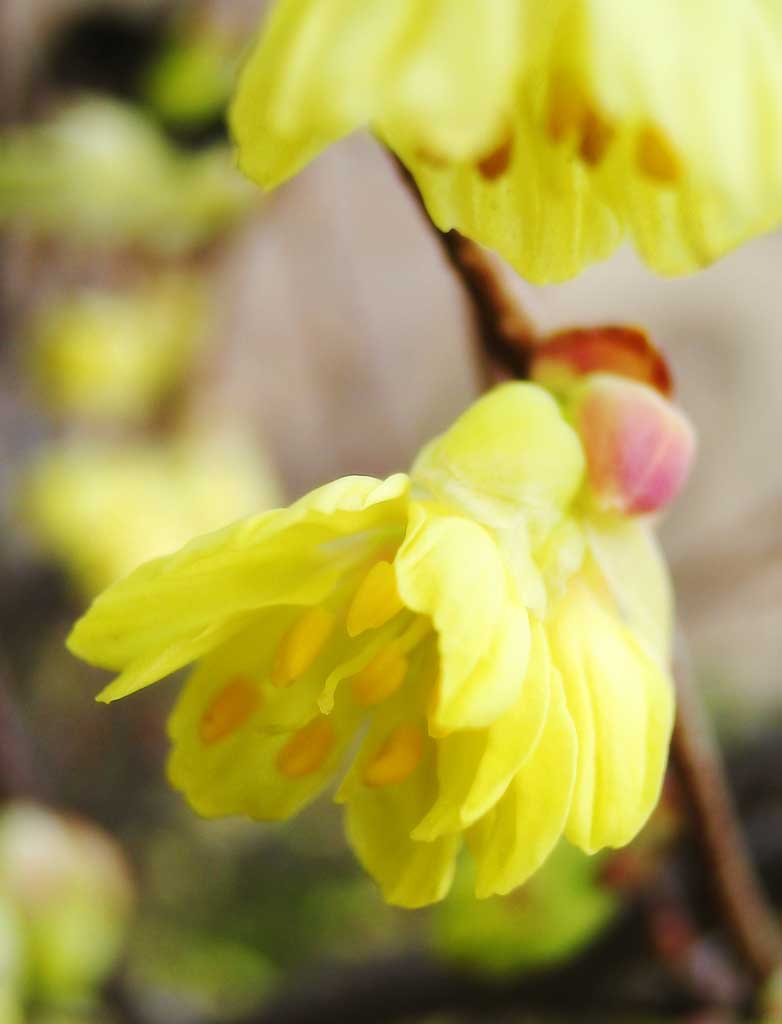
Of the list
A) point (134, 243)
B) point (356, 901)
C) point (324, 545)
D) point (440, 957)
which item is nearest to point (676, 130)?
point (324, 545)

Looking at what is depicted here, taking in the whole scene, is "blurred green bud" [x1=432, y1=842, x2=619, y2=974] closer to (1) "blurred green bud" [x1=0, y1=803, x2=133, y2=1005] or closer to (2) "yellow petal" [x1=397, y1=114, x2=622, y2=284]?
(1) "blurred green bud" [x1=0, y1=803, x2=133, y2=1005]

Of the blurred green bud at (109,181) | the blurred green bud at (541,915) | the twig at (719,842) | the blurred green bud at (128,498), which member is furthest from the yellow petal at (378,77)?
the blurred green bud at (109,181)

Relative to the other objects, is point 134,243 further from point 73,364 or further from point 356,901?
point 356,901

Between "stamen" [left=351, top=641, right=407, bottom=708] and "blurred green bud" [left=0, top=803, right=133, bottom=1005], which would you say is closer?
"stamen" [left=351, top=641, right=407, bottom=708]

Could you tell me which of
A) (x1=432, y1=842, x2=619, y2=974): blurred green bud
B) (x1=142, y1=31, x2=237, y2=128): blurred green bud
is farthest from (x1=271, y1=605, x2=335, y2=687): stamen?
(x1=142, y1=31, x2=237, y2=128): blurred green bud

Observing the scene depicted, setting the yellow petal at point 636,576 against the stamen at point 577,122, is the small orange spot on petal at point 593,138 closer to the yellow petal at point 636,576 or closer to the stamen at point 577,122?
the stamen at point 577,122

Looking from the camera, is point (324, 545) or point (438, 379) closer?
point (324, 545)

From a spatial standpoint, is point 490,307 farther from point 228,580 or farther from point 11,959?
point 11,959
